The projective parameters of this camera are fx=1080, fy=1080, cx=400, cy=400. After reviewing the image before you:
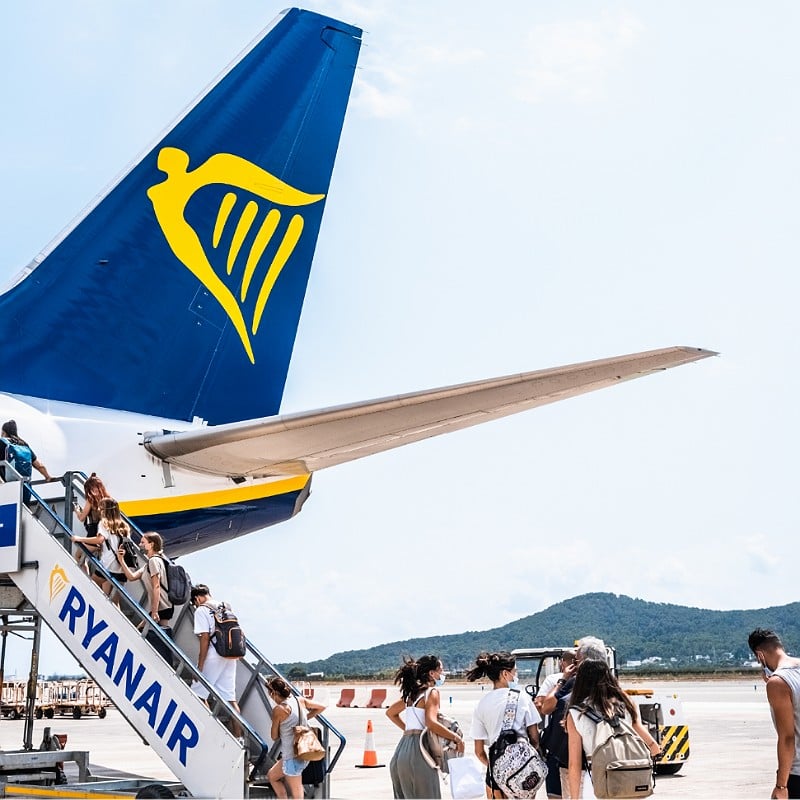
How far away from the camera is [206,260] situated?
1398 cm

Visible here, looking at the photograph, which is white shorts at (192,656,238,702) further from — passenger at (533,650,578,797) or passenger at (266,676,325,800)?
passenger at (533,650,578,797)

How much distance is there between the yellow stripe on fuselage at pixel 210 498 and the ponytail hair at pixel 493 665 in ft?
16.0

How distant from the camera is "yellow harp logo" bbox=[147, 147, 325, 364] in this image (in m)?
13.7

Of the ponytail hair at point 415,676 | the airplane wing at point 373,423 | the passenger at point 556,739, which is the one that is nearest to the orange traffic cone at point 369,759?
the airplane wing at point 373,423

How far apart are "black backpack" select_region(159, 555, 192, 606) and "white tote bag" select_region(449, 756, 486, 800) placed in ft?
10.9

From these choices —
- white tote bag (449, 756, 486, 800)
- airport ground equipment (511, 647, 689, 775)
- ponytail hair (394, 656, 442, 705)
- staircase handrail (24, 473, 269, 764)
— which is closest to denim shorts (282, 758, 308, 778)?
staircase handrail (24, 473, 269, 764)

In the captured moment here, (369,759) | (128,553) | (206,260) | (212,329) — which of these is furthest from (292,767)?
(369,759)

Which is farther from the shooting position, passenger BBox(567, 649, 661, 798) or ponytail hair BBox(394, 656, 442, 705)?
ponytail hair BBox(394, 656, 442, 705)

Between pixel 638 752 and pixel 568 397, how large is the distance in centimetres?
380

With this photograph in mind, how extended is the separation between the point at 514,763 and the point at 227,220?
9.07 metres

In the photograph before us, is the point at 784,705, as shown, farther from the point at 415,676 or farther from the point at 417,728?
the point at 415,676

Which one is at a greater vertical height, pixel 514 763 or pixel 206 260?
pixel 206 260

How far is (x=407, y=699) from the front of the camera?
27.8ft

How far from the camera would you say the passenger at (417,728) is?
7.92 meters
